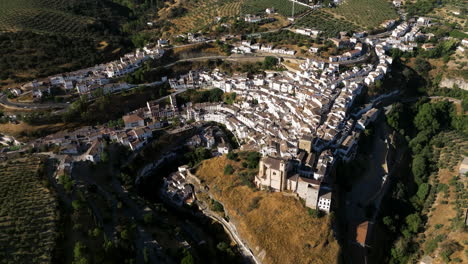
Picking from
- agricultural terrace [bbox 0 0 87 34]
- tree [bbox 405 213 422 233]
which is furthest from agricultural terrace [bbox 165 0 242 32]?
tree [bbox 405 213 422 233]

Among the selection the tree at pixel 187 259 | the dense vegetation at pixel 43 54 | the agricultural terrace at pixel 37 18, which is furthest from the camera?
the agricultural terrace at pixel 37 18

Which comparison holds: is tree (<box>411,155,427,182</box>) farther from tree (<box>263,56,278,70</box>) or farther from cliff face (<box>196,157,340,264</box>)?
tree (<box>263,56,278,70</box>)

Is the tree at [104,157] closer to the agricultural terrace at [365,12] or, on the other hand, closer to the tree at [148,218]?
the tree at [148,218]

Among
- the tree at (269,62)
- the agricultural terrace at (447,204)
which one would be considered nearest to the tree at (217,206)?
the agricultural terrace at (447,204)

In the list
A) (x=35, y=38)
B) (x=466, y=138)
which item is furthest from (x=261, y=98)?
(x=35, y=38)

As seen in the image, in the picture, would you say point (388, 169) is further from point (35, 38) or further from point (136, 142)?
point (35, 38)

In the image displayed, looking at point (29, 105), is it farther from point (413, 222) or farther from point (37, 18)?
point (413, 222)
